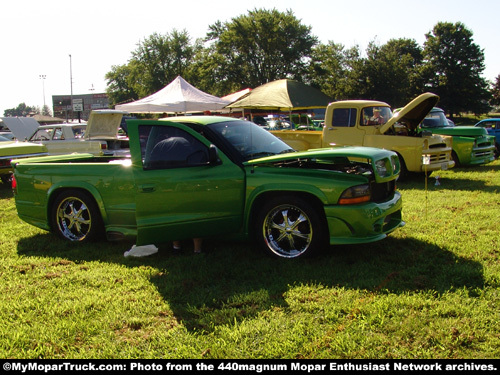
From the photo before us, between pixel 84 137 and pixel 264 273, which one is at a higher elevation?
pixel 84 137

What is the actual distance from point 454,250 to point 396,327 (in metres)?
2.19

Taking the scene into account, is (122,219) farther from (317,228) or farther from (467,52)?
(467,52)

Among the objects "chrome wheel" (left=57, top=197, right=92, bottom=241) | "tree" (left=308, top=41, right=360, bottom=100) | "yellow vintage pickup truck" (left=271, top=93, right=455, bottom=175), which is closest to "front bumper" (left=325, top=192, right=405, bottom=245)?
"chrome wheel" (left=57, top=197, right=92, bottom=241)

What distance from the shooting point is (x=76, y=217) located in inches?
233

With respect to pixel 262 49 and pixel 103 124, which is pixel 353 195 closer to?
pixel 103 124

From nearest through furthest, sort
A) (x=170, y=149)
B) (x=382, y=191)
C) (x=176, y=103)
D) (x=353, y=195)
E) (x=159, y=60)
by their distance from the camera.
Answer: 1. (x=353, y=195)
2. (x=170, y=149)
3. (x=382, y=191)
4. (x=176, y=103)
5. (x=159, y=60)

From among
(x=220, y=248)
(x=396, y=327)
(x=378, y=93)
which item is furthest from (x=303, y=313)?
(x=378, y=93)

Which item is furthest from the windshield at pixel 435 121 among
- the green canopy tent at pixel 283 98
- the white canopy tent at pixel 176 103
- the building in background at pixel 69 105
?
the building in background at pixel 69 105

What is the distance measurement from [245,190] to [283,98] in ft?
41.7

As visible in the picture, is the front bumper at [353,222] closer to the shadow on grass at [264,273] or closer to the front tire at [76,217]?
the shadow on grass at [264,273]

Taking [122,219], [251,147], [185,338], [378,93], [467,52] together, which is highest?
[467,52]

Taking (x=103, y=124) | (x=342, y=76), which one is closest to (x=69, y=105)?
(x=342, y=76)

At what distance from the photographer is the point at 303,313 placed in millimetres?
3545

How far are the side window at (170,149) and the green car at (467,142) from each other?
364 inches
